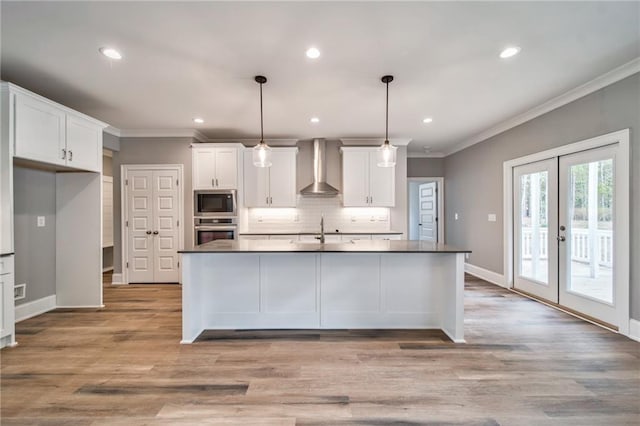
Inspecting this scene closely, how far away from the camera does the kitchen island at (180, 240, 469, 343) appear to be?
3076mm

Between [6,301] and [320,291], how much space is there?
2.87 metres

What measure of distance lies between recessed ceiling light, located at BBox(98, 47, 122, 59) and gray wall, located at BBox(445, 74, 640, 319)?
15.9ft

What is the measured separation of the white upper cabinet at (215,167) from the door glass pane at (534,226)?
4654mm

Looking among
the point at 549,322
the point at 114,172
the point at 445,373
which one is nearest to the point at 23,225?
the point at 114,172

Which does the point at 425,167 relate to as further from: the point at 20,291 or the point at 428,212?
the point at 20,291

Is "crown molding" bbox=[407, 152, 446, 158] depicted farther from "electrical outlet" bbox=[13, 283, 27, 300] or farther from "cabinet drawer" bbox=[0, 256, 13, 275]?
"electrical outlet" bbox=[13, 283, 27, 300]

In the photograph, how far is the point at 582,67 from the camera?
284 centimetres

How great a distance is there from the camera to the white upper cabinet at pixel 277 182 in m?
5.38

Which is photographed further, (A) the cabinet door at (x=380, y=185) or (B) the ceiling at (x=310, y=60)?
(A) the cabinet door at (x=380, y=185)

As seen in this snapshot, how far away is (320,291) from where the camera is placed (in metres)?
3.09

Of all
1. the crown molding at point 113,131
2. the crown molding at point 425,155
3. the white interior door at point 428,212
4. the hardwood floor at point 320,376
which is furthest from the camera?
the white interior door at point 428,212

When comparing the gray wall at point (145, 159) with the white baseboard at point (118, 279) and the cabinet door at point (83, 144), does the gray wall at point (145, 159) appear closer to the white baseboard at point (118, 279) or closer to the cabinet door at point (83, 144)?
the white baseboard at point (118, 279)

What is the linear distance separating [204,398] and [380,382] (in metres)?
1.22

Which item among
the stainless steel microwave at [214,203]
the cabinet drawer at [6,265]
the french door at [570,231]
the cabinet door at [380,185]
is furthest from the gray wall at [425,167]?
the cabinet drawer at [6,265]
